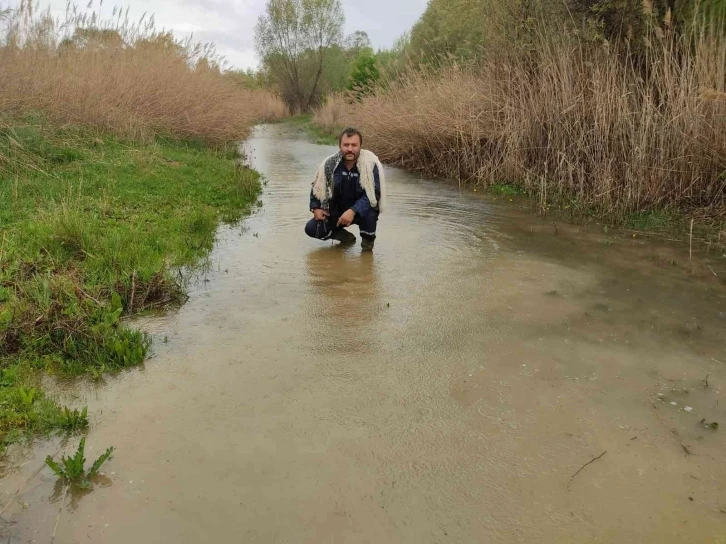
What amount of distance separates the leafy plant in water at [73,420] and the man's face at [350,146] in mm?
3716

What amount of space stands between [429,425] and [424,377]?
477mm

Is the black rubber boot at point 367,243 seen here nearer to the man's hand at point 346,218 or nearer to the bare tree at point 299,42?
the man's hand at point 346,218

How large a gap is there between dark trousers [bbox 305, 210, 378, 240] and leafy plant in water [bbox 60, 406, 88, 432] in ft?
11.5

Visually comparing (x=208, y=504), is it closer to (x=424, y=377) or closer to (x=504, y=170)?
(x=424, y=377)

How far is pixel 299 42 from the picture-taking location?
Result: 43781mm

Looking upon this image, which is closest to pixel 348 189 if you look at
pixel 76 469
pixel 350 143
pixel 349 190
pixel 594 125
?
pixel 349 190

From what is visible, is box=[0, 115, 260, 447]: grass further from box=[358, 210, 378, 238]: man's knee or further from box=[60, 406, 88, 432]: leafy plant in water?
box=[358, 210, 378, 238]: man's knee

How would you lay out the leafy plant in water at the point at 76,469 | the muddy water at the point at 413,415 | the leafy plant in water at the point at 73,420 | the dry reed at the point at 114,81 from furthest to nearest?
the dry reed at the point at 114,81 < the leafy plant in water at the point at 73,420 < the leafy plant in water at the point at 76,469 < the muddy water at the point at 413,415

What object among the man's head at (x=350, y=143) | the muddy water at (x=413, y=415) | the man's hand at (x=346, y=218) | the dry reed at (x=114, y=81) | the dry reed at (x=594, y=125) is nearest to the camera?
the muddy water at (x=413, y=415)

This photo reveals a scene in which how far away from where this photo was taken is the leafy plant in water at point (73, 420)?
8.57 ft

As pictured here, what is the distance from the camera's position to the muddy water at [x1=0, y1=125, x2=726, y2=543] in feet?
6.95

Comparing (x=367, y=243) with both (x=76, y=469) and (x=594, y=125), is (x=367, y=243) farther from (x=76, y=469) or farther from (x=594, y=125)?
(x=76, y=469)

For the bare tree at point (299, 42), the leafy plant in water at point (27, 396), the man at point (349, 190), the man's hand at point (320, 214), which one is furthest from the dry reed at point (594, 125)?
the bare tree at point (299, 42)

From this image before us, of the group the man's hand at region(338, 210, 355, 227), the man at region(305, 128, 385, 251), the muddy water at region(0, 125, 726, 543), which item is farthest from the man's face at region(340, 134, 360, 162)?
the muddy water at region(0, 125, 726, 543)
